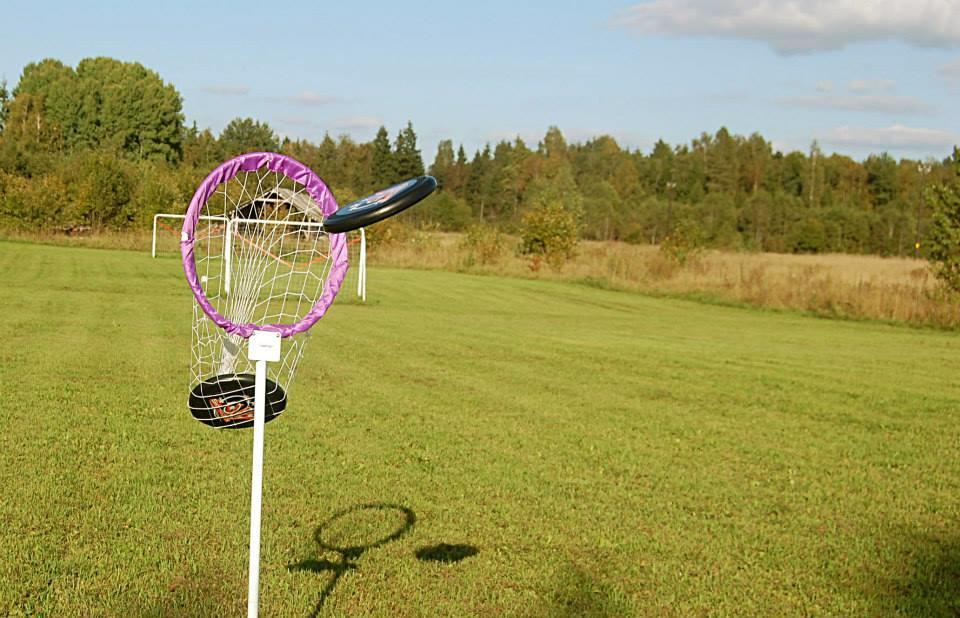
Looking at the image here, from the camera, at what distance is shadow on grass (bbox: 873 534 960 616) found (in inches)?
173

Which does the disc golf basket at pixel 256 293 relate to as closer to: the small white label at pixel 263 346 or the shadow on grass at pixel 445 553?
the small white label at pixel 263 346

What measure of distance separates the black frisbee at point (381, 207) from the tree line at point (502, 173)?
4341 centimetres

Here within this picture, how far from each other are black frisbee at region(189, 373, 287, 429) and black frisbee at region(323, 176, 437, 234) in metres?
0.89

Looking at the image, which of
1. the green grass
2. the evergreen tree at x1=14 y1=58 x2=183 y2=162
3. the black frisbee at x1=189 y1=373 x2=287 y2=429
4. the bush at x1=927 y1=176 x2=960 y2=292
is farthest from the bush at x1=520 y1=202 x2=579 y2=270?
the evergreen tree at x1=14 y1=58 x2=183 y2=162

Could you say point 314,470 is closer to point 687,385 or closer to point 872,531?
point 872,531

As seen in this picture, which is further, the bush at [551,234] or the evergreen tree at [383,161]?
the evergreen tree at [383,161]

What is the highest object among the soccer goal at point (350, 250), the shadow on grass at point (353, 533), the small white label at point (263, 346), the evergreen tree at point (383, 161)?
the evergreen tree at point (383, 161)

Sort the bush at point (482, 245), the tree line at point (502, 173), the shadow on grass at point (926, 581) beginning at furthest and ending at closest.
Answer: the tree line at point (502, 173), the bush at point (482, 245), the shadow on grass at point (926, 581)

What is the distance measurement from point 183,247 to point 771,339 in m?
16.3

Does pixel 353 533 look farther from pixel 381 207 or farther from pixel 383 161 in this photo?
pixel 383 161

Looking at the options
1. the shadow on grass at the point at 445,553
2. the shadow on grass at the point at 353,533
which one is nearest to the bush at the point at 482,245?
the shadow on grass at the point at 353,533

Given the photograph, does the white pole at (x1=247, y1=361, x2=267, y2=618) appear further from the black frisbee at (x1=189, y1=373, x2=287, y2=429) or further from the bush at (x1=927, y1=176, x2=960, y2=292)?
the bush at (x1=927, y1=176, x2=960, y2=292)

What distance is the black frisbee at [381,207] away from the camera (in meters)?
2.91

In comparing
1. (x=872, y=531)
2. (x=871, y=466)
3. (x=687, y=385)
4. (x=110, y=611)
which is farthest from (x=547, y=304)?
(x=110, y=611)
